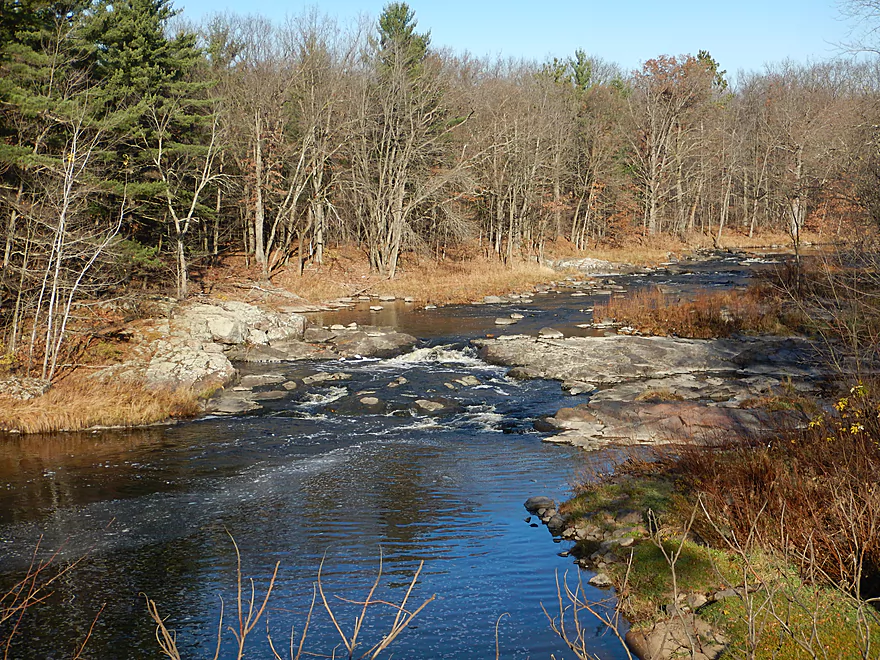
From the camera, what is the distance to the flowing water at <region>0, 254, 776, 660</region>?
25.2ft

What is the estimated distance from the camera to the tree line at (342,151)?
20641 mm

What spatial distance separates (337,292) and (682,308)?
16704mm

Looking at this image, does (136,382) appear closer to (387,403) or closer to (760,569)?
(387,403)

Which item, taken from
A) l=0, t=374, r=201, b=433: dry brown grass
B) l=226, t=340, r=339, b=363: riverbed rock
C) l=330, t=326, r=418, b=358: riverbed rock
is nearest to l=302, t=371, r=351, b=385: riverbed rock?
l=226, t=340, r=339, b=363: riverbed rock

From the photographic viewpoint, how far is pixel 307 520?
1081 cm

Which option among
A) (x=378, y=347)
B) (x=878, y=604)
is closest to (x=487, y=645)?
(x=878, y=604)

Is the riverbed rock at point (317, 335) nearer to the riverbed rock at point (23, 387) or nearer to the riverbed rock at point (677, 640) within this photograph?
the riverbed rock at point (23, 387)

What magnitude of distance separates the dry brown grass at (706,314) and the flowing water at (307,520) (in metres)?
8.15

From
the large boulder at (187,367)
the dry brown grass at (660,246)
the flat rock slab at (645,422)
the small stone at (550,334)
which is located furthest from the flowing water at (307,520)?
the dry brown grass at (660,246)

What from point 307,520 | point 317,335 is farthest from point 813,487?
point 317,335

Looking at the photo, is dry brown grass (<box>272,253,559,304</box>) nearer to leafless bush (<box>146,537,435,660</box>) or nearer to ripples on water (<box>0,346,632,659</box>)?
ripples on water (<box>0,346,632,659</box>)

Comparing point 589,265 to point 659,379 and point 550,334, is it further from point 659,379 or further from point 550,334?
point 659,379

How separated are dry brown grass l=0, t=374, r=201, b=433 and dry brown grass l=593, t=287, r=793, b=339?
15468 mm

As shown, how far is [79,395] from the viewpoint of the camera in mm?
17609
